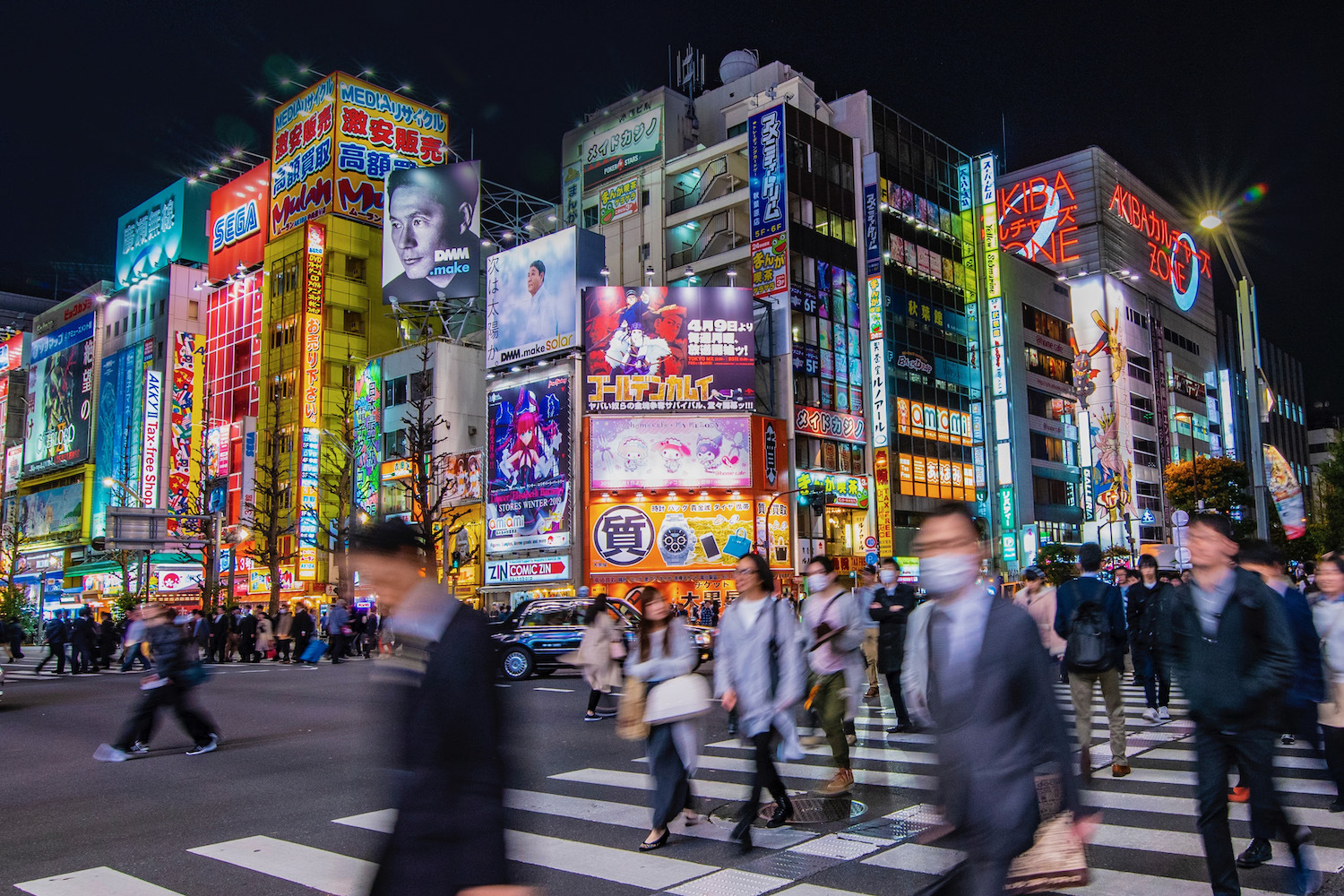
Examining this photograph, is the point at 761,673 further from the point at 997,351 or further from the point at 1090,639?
the point at 997,351

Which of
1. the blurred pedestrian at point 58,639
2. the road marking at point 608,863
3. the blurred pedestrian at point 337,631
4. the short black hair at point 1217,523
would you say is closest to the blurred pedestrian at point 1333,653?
the short black hair at point 1217,523

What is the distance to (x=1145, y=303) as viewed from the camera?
7850 cm

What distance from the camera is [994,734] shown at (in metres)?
2.94

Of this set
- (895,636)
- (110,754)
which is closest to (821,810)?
(895,636)

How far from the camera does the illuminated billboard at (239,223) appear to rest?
65.6 meters

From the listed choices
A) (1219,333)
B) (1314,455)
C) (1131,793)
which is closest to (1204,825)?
(1131,793)

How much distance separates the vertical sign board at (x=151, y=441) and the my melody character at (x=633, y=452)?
39.4 m

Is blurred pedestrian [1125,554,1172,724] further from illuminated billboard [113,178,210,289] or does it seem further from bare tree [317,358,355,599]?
illuminated billboard [113,178,210,289]

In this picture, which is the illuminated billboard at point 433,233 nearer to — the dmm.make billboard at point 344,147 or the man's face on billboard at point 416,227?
the man's face on billboard at point 416,227

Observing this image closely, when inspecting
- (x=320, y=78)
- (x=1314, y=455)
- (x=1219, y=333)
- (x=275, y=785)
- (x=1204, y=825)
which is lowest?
(x=275, y=785)

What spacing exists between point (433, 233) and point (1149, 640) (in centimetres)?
4668

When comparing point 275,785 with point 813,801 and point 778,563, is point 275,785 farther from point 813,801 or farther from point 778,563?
point 778,563

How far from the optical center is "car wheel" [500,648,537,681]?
65.9 feet

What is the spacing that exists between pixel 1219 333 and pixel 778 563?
248ft
